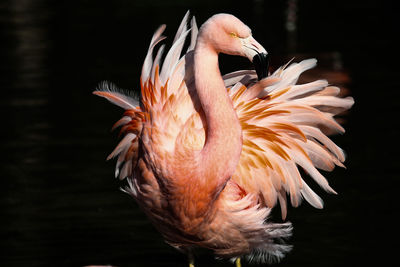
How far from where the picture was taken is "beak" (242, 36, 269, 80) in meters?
4.66

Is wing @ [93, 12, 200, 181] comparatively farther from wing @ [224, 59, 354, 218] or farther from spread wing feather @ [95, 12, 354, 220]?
wing @ [224, 59, 354, 218]

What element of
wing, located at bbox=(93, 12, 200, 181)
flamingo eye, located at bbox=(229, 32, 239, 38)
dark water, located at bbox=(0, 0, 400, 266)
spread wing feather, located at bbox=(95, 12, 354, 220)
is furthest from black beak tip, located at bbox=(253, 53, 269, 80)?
dark water, located at bbox=(0, 0, 400, 266)

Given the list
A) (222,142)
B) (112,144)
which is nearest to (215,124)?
(222,142)

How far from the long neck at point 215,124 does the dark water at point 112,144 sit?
175cm

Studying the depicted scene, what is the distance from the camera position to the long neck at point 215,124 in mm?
4789

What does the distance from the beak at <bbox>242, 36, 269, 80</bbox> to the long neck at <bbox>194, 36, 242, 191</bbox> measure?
24 centimetres

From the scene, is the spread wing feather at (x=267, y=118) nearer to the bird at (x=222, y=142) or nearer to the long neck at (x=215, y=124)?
the bird at (x=222, y=142)

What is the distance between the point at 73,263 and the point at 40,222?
1017mm

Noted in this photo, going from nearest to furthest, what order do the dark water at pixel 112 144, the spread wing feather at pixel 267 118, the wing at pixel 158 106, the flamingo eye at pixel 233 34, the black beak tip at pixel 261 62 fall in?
the black beak tip at pixel 261 62 < the flamingo eye at pixel 233 34 < the wing at pixel 158 106 < the spread wing feather at pixel 267 118 < the dark water at pixel 112 144

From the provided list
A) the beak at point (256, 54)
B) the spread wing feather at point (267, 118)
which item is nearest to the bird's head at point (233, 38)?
the beak at point (256, 54)

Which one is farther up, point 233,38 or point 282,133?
point 233,38

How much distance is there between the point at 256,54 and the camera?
4672 mm

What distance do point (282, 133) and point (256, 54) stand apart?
2.99 feet

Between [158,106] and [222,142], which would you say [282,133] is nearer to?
[222,142]
